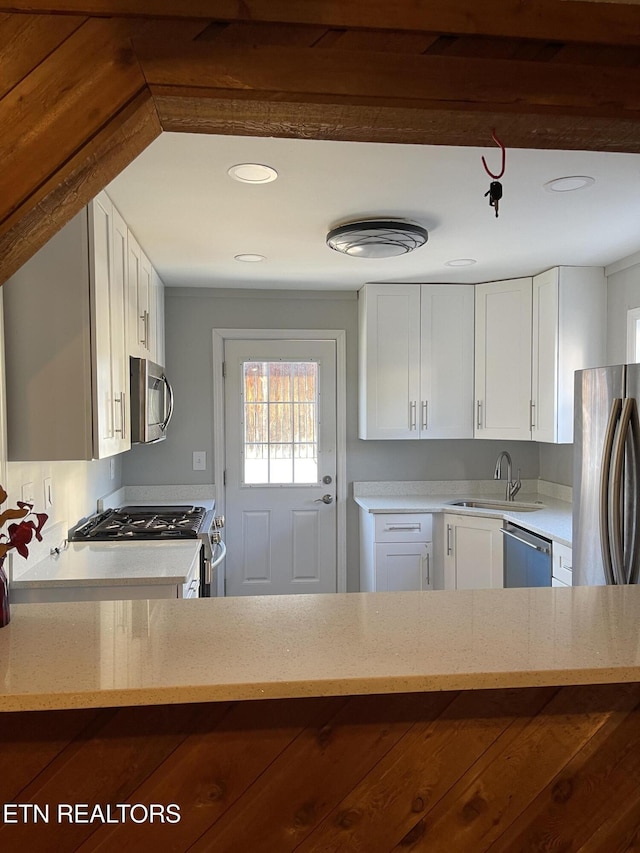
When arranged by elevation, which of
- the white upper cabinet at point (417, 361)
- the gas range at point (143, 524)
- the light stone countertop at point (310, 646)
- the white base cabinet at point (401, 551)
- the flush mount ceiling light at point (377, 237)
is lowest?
the white base cabinet at point (401, 551)

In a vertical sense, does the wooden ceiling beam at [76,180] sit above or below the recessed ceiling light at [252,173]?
below

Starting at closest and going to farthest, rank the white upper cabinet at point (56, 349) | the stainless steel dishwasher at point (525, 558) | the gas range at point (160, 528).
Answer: the white upper cabinet at point (56, 349)
the gas range at point (160, 528)
the stainless steel dishwasher at point (525, 558)

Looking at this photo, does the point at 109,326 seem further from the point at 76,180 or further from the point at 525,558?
the point at 525,558

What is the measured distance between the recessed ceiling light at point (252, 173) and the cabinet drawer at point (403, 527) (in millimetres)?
2218

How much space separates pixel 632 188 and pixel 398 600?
187 cm

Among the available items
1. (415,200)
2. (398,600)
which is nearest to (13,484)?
(398,600)

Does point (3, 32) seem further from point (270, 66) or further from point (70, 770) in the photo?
point (70, 770)

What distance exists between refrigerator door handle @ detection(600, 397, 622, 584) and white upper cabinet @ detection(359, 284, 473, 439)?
163cm

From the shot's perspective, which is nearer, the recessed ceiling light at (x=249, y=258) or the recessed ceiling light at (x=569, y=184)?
the recessed ceiling light at (x=569, y=184)

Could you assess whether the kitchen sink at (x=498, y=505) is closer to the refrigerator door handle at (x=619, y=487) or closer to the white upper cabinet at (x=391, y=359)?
the white upper cabinet at (x=391, y=359)

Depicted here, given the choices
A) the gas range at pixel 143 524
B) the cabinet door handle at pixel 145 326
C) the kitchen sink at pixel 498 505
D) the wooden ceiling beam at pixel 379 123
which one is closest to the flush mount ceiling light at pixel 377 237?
the cabinet door handle at pixel 145 326

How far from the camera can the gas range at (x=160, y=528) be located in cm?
266

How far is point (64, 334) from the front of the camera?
81.1 inches

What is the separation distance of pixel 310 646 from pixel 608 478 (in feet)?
5.46
